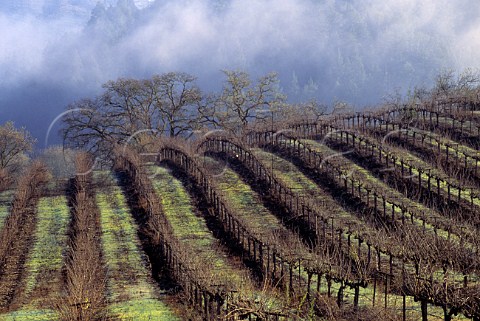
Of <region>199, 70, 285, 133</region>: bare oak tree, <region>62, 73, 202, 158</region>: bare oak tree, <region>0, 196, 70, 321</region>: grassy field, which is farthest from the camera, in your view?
<region>199, 70, 285, 133</region>: bare oak tree

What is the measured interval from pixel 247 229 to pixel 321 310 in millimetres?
10895

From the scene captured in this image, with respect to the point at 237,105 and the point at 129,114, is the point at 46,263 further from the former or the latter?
the point at 237,105

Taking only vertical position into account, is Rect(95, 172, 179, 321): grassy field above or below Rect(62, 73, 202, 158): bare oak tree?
below

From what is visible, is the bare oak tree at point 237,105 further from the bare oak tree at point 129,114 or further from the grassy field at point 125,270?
the grassy field at point 125,270

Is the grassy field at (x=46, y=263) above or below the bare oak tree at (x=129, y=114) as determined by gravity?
below

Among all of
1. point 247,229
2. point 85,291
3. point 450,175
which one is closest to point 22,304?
point 85,291

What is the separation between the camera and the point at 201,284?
2392cm

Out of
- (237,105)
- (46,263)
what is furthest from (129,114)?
(46,263)

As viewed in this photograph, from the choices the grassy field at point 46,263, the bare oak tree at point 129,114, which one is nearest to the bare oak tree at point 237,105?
the bare oak tree at point 129,114

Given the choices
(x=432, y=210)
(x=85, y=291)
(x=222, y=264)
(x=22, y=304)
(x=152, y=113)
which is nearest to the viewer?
(x=85, y=291)

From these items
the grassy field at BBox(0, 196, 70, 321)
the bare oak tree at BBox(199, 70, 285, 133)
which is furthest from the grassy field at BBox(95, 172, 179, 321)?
the bare oak tree at BBox(199, 70, 285, 133)

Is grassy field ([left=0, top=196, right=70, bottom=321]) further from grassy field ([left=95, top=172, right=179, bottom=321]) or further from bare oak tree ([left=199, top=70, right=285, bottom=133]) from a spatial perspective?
bare oak tree ([left=199, top=70, right=285, bottom=133])

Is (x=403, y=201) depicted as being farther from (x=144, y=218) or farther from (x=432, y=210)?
A: (x=144, y=218)

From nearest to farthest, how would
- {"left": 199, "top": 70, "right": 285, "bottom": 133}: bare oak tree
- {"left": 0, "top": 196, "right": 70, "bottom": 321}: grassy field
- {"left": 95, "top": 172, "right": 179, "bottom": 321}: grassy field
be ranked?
{"left": 95, "top": 172, "right": 179, "bottom": 321}: grassy field
{"left": 0, "top": 196, "right": 70, "bottom": 321}: grassy field
{"left": 199, "top": 70, "right": 285, "bottom": 133}: bare oak tree
